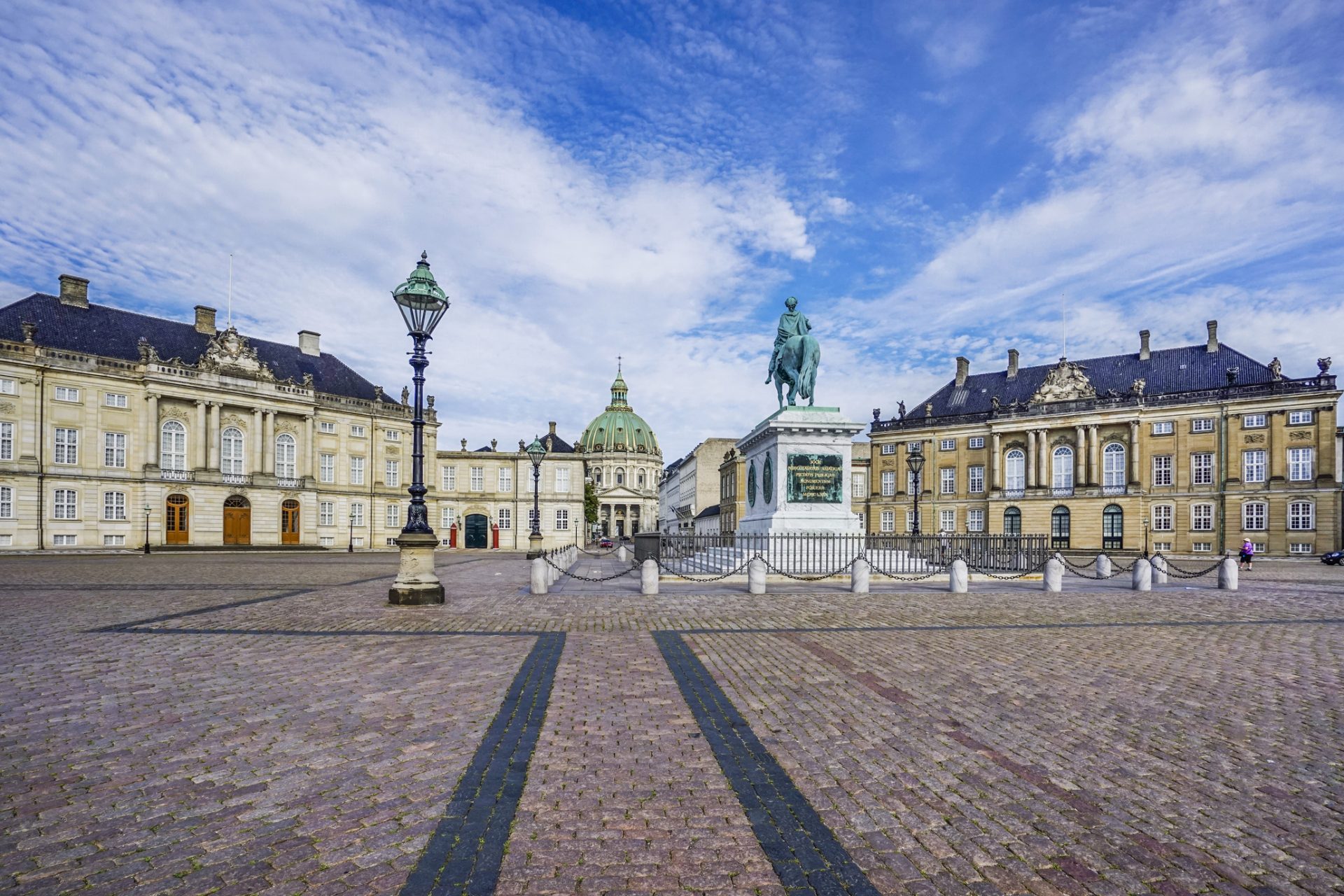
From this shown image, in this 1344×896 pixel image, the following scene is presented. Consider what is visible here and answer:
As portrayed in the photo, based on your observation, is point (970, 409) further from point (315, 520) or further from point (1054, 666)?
point (1054, 666)

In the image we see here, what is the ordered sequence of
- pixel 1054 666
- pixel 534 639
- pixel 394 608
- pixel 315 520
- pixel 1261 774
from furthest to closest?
1. pixel 315 520
2. pixel 394 608
3. pixel 534 639
4. pixel 1054 666
5. pixel 1261 774

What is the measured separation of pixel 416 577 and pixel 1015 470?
191 ft

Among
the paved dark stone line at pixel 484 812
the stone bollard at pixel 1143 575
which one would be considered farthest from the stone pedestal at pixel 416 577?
the stone bollard at pixel 1143 575

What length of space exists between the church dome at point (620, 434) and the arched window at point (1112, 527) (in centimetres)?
10368

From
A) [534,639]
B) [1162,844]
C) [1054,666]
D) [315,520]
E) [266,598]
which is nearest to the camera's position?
[1162,844]

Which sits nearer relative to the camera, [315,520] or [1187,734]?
[1187,734]

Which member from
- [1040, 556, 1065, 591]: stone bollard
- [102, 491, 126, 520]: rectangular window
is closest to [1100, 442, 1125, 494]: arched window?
[1040, 556, 1065, 591]: stone bollard

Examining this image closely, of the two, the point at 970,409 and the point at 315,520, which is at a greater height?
the point at 970,409

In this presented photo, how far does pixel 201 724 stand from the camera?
5.81m

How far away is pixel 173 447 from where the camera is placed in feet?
151

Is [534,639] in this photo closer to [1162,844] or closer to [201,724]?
[201,724]

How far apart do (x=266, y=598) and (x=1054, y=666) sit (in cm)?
1534

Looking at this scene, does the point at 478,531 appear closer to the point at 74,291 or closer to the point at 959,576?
the point at 74,291

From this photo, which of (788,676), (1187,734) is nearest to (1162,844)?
(1187,734)
